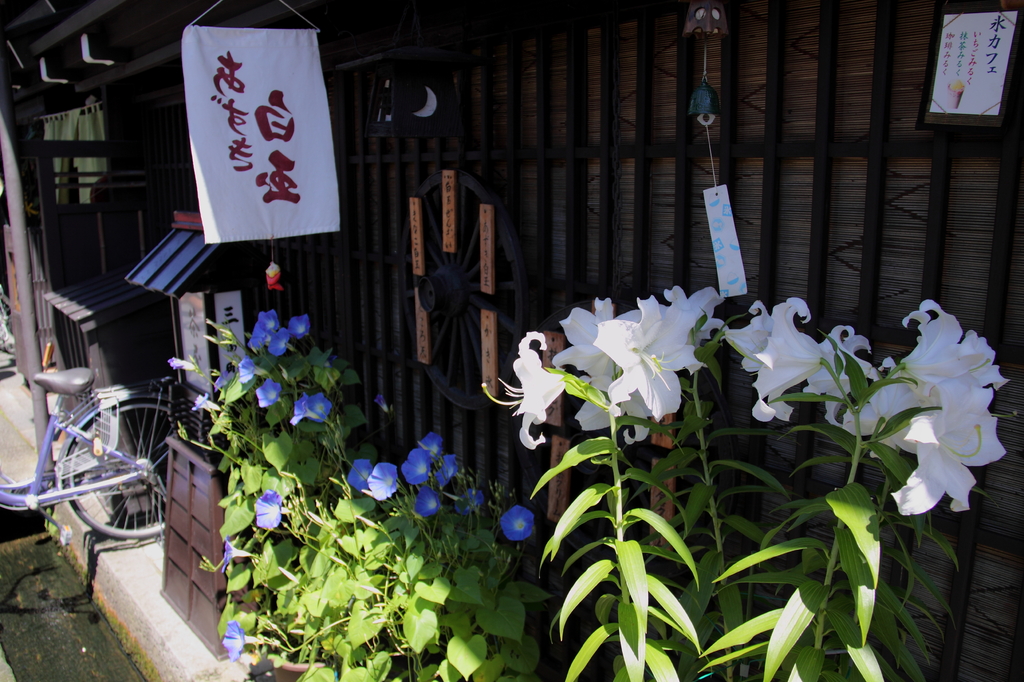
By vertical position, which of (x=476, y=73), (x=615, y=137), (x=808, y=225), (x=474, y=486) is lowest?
(x=474, y=486)

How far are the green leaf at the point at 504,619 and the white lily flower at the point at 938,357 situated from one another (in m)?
2.04

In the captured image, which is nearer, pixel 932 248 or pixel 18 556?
pixel 932 248

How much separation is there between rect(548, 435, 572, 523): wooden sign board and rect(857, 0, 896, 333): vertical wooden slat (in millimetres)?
1400

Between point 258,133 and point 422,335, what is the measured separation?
131 centimetres

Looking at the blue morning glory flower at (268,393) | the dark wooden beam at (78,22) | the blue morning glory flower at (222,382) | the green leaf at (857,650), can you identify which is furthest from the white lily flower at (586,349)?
the dark wooden beam at (78,22)

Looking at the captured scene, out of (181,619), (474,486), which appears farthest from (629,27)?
(181,619)

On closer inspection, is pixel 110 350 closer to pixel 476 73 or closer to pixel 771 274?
pixel 476 73

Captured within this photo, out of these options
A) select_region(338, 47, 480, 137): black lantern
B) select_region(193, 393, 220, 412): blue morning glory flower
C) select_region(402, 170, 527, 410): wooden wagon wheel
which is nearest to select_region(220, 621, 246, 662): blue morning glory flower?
select_region(193, 393, 220, 412): blue morning glory flower

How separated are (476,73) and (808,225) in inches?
77.3

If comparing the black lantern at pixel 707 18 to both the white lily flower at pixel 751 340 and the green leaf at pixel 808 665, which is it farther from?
the green leaf at pixel 808 665

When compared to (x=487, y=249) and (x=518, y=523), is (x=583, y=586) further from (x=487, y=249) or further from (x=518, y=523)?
(x=487, y=249)

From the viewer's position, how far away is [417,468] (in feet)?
12.0

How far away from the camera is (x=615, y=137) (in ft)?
9.70

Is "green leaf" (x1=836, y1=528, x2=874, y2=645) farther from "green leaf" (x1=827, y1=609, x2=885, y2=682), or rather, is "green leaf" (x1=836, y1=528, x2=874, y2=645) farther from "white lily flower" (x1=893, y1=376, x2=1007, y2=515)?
"white lily flower" (x1=893, y1=376, x2=1007, y2=515)
